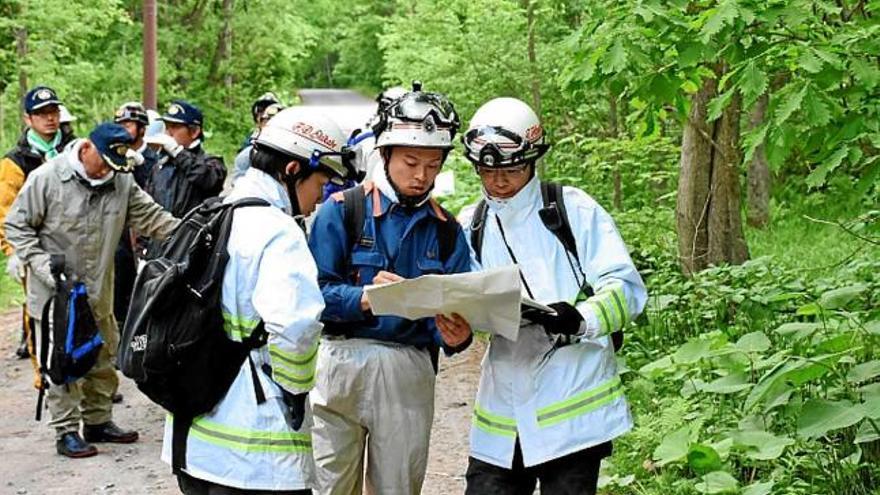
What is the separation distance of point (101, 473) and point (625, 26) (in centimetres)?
418

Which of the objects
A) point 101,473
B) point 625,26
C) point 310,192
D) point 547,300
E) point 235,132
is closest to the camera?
point 310,192

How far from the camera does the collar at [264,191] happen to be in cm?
396

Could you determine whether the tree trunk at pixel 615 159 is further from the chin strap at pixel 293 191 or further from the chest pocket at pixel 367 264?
the chin strap at pixel 293 191

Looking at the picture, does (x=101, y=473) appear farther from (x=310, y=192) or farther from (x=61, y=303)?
(x=310, y=192)

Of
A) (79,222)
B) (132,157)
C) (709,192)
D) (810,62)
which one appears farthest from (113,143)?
(709,192)

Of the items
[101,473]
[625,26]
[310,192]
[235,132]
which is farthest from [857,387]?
[235,132]

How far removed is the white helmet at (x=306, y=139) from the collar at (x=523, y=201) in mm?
664

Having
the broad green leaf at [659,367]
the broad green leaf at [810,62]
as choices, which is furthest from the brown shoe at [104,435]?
the broad green leaf at [810,62]

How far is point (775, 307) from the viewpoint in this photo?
776cm

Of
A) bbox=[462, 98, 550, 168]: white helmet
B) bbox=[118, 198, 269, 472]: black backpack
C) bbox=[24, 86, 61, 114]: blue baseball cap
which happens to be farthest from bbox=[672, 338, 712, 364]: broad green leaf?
bbox=[24, 86, 61, 114]: blue baseball cap

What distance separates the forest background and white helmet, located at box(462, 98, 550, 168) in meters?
1.02

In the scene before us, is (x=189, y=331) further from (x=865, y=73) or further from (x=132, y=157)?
(x=132, y=157)

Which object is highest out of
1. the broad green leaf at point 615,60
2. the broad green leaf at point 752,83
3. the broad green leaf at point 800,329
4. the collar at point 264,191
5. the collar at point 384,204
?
the broad green leaf at point 615,60

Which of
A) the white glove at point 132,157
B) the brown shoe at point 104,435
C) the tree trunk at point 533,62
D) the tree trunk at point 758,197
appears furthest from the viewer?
the tree trunk at point 758,197
